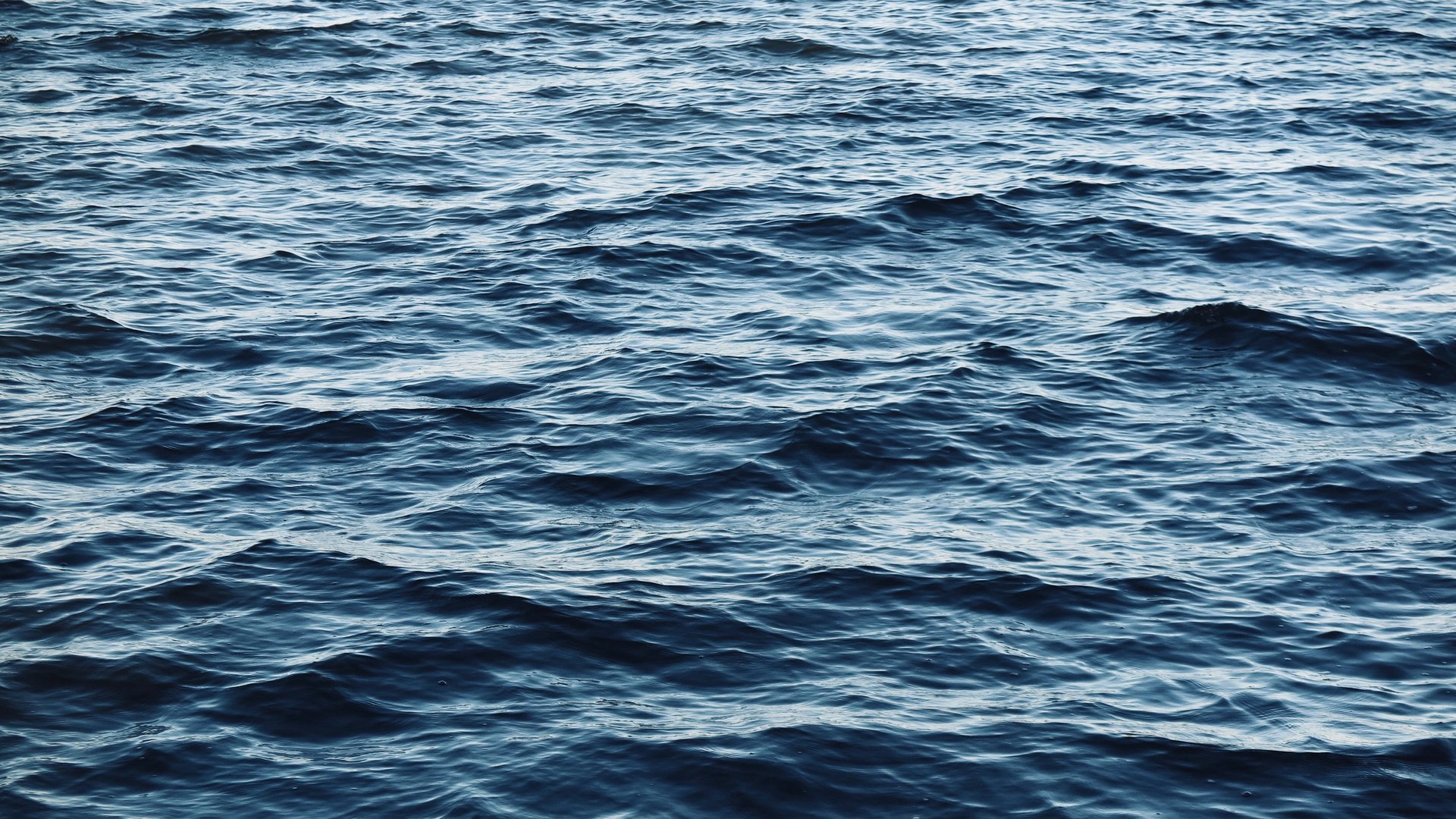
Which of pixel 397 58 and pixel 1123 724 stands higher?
pixel 397 58

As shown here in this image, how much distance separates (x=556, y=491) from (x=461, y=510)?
4.40 ft

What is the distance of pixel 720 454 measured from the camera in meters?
24.0

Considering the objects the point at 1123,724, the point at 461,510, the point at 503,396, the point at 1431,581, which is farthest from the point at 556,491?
the point at 1431,581

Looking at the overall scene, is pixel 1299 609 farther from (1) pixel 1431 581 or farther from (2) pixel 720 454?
(2) pixel 720 454

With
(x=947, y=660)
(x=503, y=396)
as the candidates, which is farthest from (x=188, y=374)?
(x=947, y=660)

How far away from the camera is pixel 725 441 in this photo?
960 inches

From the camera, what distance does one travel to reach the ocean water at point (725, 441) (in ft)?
57.5

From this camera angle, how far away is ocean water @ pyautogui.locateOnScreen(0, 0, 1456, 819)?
17531 millimetres

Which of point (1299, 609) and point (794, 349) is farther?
point (794, 349)

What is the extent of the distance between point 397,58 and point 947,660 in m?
30.4

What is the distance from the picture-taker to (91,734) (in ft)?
57.8

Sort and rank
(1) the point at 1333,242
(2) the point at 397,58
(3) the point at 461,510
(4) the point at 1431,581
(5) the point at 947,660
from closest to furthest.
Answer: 1. (5) the point at 947,660
2. (4) the point at 1431,581
3. (3) the point at 461,510
4. (1) the point at 1333,242
5. (2) the point at 397,58

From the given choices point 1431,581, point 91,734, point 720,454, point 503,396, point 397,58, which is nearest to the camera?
point 91,734

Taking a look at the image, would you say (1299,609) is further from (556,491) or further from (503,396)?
(503,396)
